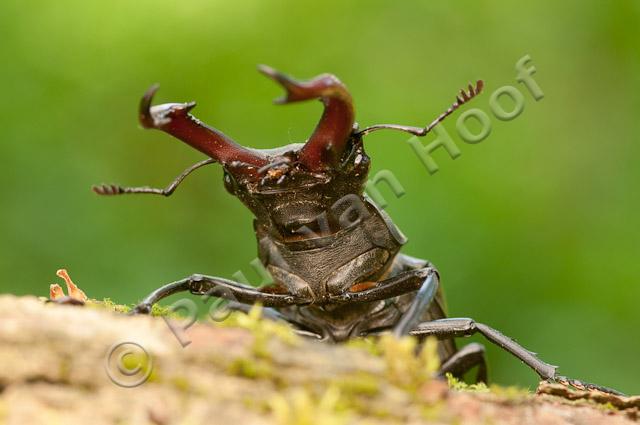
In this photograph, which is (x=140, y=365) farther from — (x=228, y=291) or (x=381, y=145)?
(x=381, y=145)

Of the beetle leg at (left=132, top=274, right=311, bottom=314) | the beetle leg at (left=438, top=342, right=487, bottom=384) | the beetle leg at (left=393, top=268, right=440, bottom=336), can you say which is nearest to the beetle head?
the beetle leg at (left=132, top=274, right=311, bottom=314)

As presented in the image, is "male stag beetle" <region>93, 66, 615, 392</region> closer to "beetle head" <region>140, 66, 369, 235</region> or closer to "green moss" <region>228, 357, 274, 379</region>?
"beetle head" <region>140, 66, 369, 235</region>

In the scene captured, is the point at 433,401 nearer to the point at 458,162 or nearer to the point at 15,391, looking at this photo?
the point at 15,391

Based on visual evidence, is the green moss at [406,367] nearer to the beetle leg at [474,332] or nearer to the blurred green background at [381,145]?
the beetle leg at [474,332]

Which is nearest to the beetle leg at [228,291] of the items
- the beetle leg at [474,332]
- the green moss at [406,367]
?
the beetle leg at [474,332]

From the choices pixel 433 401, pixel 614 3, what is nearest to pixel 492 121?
pixel 614 3

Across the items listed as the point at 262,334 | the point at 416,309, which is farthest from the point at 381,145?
the point at 262,334
